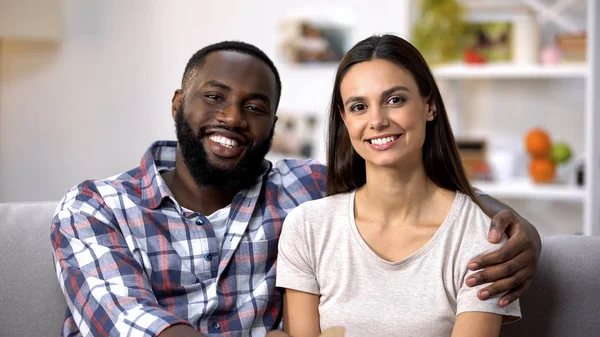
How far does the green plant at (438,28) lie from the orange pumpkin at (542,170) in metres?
0.66

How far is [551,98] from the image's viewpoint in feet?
12.3

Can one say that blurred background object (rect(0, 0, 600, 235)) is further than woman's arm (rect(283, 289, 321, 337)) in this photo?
Yes

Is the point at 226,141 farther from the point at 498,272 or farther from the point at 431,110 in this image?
the point at 498,272

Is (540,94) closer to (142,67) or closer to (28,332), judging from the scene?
(142,67)

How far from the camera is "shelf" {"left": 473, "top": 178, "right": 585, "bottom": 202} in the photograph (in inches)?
136

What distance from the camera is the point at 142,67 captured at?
Result: 4164 millimetres

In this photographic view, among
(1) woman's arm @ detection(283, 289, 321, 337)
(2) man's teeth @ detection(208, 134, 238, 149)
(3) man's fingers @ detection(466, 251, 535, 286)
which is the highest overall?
(2) man's teeth @ detection(208, 134, 238, 149)

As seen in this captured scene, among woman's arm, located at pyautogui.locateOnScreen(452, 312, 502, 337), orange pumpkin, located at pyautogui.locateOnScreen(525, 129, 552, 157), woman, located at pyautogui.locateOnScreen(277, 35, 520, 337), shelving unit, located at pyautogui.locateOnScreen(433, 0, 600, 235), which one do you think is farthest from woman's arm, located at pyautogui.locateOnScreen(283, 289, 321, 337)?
orange pumpkin, located at pyautogui.locateOnScreen(525, 129, 552, 157)

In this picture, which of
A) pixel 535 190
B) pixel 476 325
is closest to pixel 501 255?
pixel 476 325

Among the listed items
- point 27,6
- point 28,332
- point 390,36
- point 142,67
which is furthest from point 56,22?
point 390,36

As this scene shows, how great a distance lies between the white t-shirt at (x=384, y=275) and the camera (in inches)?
59.1

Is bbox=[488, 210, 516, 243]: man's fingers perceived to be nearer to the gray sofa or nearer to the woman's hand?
the woman's hand

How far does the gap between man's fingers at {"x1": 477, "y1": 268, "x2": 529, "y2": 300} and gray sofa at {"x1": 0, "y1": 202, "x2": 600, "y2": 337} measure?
311 mm

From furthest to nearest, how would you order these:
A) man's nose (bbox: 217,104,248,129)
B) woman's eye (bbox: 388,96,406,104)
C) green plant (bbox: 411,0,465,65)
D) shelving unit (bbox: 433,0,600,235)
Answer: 1. green plant (bbox: 411,0,465,65)
2. shelving unit (bbox: 433,0,600,235)
3. man's nose (bbox: 217,104,248,129)
4. woman's eye (bbox: 388,96,406,104)
